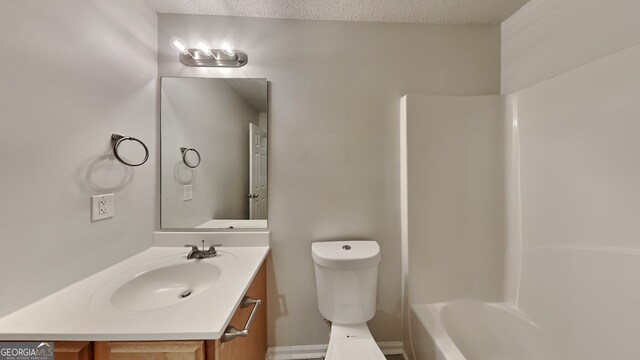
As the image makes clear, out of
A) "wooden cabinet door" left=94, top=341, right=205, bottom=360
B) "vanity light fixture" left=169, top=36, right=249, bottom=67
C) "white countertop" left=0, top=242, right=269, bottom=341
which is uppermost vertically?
"vanity light fixture" left=169, top=36, right=249, bottom=67

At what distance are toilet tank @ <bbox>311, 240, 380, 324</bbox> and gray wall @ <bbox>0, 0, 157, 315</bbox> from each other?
1.10m

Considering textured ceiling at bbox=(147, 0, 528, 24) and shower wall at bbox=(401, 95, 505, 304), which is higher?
textured ceiling at bbox=(147, 0, 528, 24)

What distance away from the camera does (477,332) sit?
1.36 metres

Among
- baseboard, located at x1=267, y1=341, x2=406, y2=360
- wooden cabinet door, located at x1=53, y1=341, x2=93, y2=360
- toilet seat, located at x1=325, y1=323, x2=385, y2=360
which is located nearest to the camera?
wooden cabinet door, located at x1=53, y1=341, x2=93, y2=360

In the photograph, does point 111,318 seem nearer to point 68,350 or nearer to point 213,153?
point 68,350

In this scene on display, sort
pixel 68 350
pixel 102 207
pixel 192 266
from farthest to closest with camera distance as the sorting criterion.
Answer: pixel 192 266 < pixel 102 207 < pixel 68 350

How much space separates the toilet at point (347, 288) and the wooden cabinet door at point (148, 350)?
73 cm

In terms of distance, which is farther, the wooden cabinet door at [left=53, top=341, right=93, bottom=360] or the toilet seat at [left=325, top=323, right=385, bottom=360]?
the toilet seat at [left=325, top=323, right=385, bottom=360]

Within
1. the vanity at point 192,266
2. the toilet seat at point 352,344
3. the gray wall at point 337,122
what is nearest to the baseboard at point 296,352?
the gray wall at point 337,122

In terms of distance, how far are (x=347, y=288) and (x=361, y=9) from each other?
170cm

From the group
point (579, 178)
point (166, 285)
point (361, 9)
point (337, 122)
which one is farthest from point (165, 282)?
point (579, 178)

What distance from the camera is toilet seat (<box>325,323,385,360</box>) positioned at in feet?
3.72

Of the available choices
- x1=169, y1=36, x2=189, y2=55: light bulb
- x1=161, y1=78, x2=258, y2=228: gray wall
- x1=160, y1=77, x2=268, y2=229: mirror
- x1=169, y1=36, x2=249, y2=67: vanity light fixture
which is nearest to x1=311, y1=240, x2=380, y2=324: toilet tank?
x1=160, y1=77, x2=268, y2=229: mirror

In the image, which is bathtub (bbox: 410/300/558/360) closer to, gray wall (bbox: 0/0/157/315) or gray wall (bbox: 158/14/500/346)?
gray wall (bbox: 158/14/500/346)
